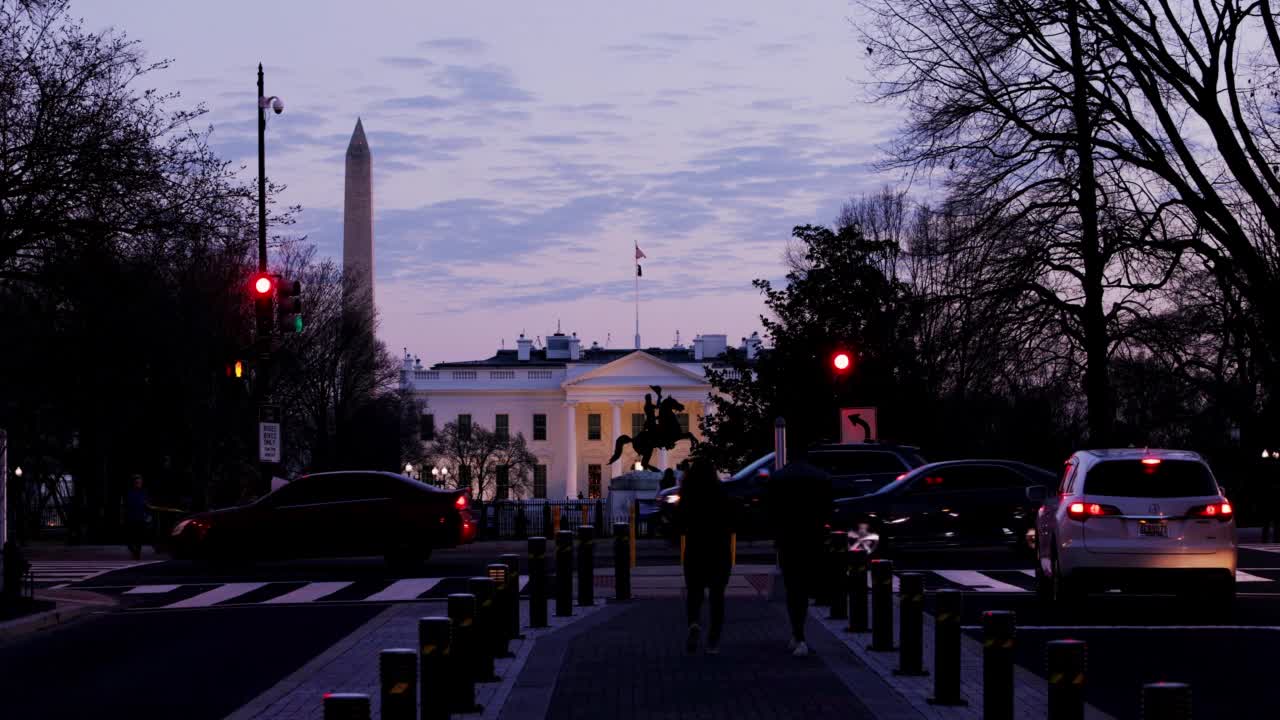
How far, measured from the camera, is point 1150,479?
18.5 m

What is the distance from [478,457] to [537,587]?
286 ft

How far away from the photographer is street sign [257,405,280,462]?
32719mm

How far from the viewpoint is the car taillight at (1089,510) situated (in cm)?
1834

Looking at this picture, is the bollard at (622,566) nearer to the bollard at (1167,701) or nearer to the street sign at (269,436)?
the street sign at (269,436)

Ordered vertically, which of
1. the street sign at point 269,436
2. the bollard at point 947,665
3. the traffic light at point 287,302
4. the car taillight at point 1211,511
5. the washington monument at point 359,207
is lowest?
the bollard at point 947,665

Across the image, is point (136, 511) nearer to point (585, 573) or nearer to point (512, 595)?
point (585, 573)

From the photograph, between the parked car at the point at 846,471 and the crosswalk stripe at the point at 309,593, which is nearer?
the crosswalk stripe at the point at 309,593

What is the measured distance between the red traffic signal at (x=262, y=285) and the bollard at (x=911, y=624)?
18.1m

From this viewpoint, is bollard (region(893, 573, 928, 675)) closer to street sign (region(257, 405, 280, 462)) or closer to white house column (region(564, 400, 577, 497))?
street sign (region(257, 405, 280, 462))

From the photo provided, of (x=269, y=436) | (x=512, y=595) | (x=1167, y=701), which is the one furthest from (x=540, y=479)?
(x=1167, y=701)

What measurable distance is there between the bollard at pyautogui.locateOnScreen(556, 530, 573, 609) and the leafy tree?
81.9m

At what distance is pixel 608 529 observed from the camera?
54719 millimetres

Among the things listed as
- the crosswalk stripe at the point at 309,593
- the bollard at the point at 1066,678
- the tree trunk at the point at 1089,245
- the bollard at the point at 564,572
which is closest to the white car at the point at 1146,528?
the bollard at the point at 564,572

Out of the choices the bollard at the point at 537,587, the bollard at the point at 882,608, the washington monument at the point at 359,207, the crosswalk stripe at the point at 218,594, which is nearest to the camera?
the bollard at the point at 882,608
